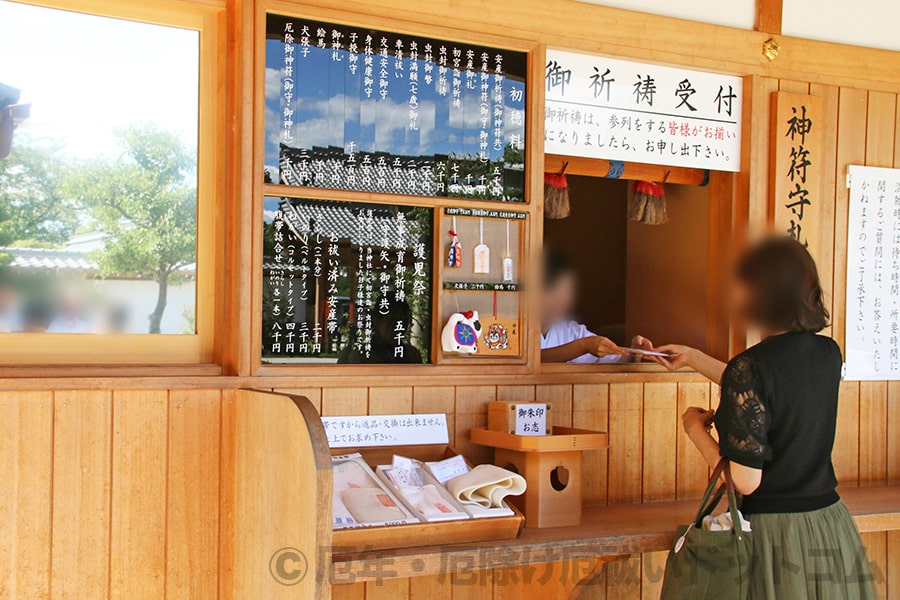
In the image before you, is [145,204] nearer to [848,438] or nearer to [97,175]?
[97,175]

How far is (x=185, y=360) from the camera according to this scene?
9.15ft

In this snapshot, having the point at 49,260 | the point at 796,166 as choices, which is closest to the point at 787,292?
the point at 796,166

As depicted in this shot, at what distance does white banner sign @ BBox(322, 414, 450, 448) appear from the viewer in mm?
2848

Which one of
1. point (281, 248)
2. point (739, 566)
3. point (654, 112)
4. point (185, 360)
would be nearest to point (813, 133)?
point (654, 112)

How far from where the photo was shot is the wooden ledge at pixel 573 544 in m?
2.32

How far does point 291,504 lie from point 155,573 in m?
0.72

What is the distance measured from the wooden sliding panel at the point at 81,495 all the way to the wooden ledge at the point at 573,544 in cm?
77

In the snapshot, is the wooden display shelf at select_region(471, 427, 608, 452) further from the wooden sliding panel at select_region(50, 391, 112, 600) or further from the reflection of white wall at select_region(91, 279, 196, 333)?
the wooden sliding panel at select_region(50, 391, 112, 600)

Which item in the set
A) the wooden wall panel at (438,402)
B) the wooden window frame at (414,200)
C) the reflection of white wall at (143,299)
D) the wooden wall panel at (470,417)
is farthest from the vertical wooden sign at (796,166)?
the reflection of white wall at (143,299)

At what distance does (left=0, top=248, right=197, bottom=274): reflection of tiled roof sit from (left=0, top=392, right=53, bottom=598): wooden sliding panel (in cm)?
39

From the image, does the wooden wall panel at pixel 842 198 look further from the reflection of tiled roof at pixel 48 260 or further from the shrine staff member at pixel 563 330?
the reflection of tiled roof at pixel 48 260

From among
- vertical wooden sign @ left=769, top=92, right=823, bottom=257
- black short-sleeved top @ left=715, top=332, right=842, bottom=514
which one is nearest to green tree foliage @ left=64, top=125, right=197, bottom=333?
black short-sleeved top @ left=715, top=332, right=842, bottom=514

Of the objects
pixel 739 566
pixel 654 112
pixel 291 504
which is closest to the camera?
pixel 291 504

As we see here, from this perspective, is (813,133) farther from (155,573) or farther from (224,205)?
(155,573)
